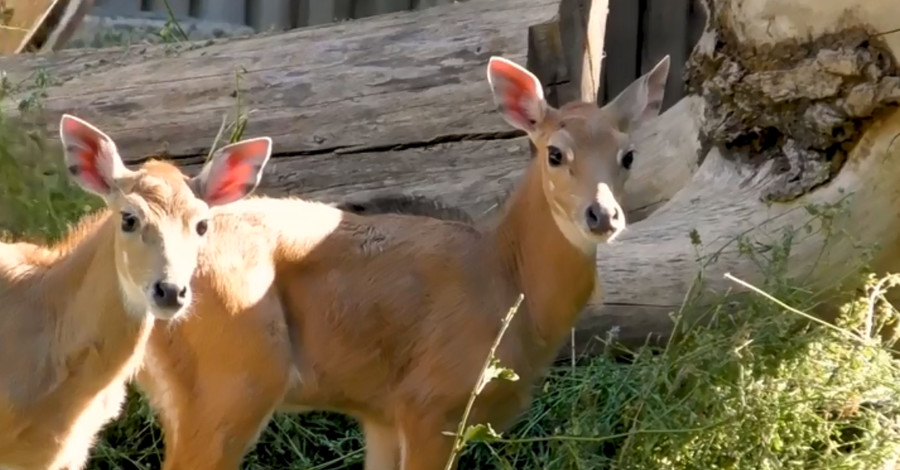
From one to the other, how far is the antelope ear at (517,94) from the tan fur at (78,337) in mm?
1227

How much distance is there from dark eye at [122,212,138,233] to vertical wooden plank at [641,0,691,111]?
5.11 meters

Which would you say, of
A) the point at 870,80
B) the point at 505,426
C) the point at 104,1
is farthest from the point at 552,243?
the point at 104,1

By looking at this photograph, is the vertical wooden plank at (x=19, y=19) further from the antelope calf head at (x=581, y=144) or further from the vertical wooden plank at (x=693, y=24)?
the vertical wooden plank at (x=693, y=24)

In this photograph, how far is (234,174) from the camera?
444 cm

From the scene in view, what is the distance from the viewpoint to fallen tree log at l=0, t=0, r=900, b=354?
17.2 ft

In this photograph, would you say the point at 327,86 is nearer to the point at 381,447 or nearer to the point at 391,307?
the point at 391,307

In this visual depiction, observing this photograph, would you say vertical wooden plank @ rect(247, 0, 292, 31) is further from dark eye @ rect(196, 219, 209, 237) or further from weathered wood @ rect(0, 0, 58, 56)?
dark eye @ rect(196, 219, 209, 237)

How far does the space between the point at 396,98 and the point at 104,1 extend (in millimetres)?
4468

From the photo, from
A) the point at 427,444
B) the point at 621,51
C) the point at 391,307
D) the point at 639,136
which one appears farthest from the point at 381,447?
the point at 621,51

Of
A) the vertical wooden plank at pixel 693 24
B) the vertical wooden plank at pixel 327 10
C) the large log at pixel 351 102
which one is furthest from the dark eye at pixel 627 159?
the vertical wooden plank at pixel 327 10

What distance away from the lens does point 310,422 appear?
5.58m

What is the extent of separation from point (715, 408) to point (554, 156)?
3.32 ft

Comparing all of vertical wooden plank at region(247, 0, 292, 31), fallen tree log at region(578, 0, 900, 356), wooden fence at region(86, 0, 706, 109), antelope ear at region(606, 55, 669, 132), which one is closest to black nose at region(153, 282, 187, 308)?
antelope ear at region(606, 55, 669, 132)

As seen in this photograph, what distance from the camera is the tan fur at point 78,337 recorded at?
4254 millimetres
